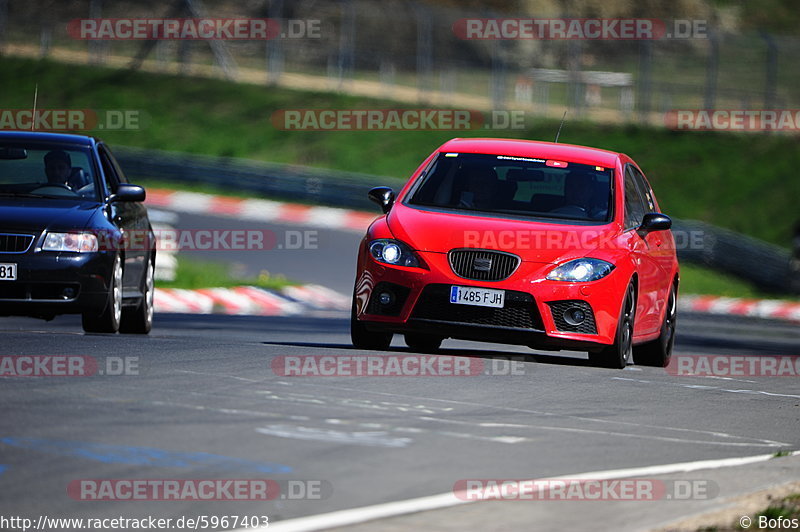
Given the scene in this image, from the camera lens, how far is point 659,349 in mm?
14000

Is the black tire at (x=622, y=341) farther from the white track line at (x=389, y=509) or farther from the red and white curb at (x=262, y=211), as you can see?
the red and white curb at (x=262, y=211)

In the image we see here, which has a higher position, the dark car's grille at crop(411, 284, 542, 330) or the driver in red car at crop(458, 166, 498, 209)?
the driver in red car at crop(458, 166, 498, 209)

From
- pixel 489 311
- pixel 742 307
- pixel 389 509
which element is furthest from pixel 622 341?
pixel 742 307

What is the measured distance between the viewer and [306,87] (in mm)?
48344

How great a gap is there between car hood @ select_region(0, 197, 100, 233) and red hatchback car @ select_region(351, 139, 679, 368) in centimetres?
242

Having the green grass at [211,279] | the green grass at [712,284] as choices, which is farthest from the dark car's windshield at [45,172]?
the green grass at [712,284]

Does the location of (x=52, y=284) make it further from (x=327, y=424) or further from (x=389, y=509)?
(x=389, y=509)

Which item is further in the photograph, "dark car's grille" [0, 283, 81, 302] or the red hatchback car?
"dark car's grille" [0, 283, 81, 302]

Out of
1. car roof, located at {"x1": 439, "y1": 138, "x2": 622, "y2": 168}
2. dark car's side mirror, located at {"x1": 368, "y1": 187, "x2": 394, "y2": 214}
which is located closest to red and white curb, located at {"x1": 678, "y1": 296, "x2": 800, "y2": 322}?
car roof, located at {"x1": 439, "y1": 138, "x2": 622, "y2": 168}

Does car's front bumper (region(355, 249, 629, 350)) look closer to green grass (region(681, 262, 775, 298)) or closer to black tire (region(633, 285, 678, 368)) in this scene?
black tire (region(633, 285, 678, 368))

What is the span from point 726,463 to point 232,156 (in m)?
35.9

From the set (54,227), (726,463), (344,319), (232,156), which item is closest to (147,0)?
(232,156)

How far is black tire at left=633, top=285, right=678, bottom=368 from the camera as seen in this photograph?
13953 mm

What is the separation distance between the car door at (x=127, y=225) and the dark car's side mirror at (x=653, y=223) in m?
4.32
